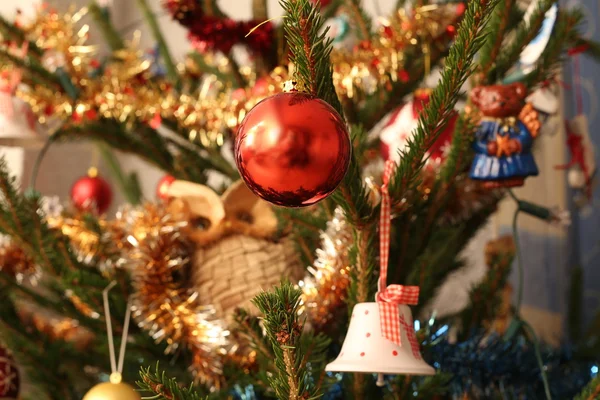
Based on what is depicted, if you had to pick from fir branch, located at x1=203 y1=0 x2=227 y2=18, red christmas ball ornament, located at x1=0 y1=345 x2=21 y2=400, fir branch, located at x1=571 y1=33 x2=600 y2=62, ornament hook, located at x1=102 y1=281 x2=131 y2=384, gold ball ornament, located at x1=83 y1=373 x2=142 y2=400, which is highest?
fir branch, located at x1=203 y1=0 x2=227 y2=18

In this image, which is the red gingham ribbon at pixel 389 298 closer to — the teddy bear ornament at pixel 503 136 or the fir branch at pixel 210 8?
the teddy bear ornament at pixel 503 136

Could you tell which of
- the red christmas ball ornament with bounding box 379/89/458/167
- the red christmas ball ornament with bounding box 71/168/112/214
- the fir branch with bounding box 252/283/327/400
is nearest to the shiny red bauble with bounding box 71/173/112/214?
the red christmas ball ornament with bounding box 71/168/112/214

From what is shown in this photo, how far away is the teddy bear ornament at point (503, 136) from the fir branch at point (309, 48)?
0.63 feet

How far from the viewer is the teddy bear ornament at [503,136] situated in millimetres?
562

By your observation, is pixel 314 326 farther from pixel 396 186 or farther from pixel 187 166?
pixel 187 166

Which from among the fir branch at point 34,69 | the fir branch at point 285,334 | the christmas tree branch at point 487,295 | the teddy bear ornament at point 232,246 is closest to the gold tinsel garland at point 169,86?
the fir branch at point 34,69

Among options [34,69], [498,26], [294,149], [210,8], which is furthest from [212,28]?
[294,149]

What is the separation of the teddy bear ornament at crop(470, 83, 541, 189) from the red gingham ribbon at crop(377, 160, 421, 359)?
13 cm

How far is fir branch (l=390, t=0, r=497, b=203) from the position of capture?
403mm

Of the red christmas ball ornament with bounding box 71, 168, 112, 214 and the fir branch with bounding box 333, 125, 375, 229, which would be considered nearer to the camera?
the fir branch with bounding box 333, 125, 375, 229

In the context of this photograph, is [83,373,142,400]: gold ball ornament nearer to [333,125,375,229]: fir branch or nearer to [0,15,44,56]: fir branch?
[333,125,375,229]: fir branch

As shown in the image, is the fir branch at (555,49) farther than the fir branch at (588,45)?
No

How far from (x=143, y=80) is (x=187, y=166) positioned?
0.49ft

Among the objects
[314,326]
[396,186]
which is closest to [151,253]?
[314,326]
